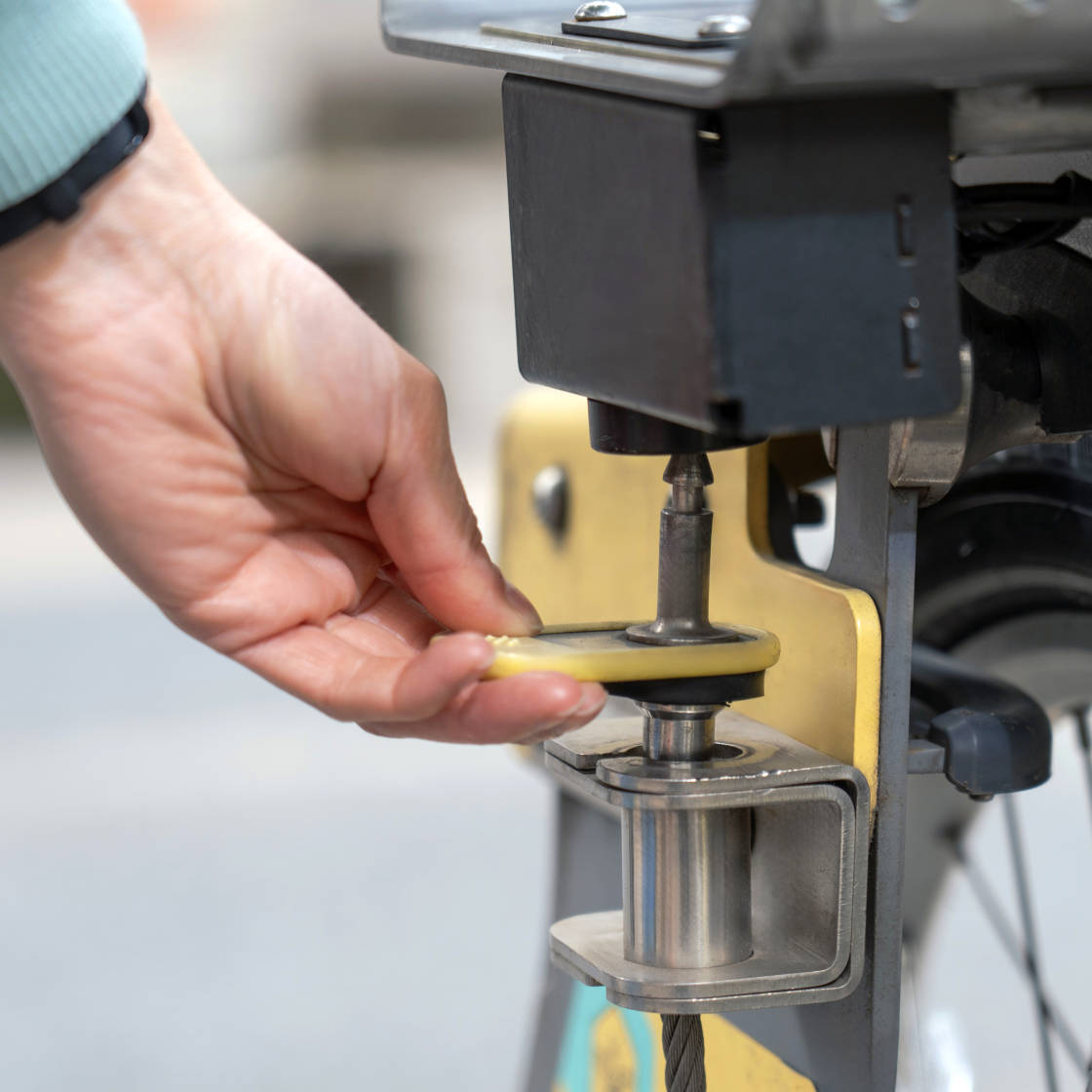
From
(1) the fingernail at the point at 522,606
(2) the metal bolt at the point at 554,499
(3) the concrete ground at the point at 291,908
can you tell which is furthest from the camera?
(3) the concrete ground at the point at 291,908

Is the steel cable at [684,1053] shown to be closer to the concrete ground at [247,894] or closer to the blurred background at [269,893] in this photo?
Result: the blurred background at [269,893]

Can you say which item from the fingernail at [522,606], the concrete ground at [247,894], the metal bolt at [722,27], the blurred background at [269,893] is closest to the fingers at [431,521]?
the fingernail at [522,606]

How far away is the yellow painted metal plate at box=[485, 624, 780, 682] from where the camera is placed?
1.67 ft

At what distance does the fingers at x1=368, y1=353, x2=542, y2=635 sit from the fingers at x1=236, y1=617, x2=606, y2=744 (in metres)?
0.03

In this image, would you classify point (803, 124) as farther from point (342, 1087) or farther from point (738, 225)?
point (342, 1087)

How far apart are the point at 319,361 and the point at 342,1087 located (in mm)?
1025

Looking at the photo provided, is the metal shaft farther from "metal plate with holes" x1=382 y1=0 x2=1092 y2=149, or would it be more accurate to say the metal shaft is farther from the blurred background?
the blurred background

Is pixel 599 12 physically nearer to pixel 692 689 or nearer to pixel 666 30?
pixel 666 30

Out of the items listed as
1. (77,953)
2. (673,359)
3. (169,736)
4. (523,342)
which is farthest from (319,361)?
(169,736)

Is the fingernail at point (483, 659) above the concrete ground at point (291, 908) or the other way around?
above

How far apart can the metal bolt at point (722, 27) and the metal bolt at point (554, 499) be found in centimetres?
42

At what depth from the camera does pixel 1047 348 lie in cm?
54

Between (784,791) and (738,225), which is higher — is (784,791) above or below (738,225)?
below

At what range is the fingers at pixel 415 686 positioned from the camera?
49 cm
